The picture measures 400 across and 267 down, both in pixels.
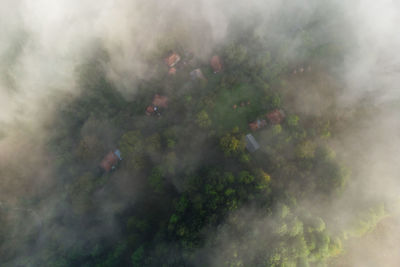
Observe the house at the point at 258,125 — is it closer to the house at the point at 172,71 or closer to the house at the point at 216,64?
the house at the point at 216,64

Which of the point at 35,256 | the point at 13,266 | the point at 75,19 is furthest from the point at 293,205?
the point at 75,19

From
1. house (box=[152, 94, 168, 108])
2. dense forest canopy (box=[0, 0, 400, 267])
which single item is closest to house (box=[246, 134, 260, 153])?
dense forest canopy (box=[0, 0, 400, 267])

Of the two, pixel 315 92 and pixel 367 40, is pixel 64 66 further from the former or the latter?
pixel 367 40

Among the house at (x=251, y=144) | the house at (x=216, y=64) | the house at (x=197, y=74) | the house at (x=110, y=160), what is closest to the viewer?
the house at (x=251, y=144)

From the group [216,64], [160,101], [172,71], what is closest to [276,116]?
[216,64]

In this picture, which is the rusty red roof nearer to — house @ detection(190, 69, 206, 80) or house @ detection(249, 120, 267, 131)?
house @ detection(190, 69, 206, 80)

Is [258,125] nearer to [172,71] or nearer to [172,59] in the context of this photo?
[172,71]

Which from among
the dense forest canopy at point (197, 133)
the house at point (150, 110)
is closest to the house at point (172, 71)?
the dense forest canopy at point (197, 133)
